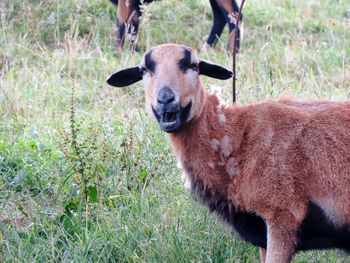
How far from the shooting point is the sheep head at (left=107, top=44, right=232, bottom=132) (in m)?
4.96

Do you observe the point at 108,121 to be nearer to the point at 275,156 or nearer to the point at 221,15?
the point at 275,156

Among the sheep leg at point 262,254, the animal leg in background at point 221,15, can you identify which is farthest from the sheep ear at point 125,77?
the animal leg in background at point 221,15

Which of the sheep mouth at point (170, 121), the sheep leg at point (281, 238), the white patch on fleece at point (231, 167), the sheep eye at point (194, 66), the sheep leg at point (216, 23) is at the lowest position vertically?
the sheep leg at point (216, 23)

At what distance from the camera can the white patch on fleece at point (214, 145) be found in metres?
5.14

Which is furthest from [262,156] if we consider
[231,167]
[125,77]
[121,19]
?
[121,19]

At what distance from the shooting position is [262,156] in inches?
194

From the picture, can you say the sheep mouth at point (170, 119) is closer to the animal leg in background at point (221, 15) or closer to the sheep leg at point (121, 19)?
the sheep leg at point (121, 19)

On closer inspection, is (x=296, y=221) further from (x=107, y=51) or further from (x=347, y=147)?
(x=107, y=51)

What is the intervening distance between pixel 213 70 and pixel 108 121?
226 centimetres

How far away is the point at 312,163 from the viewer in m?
4.84

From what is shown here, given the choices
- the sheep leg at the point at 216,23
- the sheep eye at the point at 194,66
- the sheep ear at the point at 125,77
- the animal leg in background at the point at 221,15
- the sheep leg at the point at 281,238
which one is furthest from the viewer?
the animal leg in background at the point at 221,15

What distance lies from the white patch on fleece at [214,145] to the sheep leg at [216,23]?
5.75 metres

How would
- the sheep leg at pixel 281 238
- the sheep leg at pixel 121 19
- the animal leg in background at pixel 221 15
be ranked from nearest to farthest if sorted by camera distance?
the sheep leg at pixel 281 238 < the sheep leg at pixel 121 19 < the animal leg in background at pixel 221 15

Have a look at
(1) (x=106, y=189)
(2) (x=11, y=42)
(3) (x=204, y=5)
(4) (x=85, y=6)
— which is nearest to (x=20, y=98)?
(2) (x=11, y=42)
